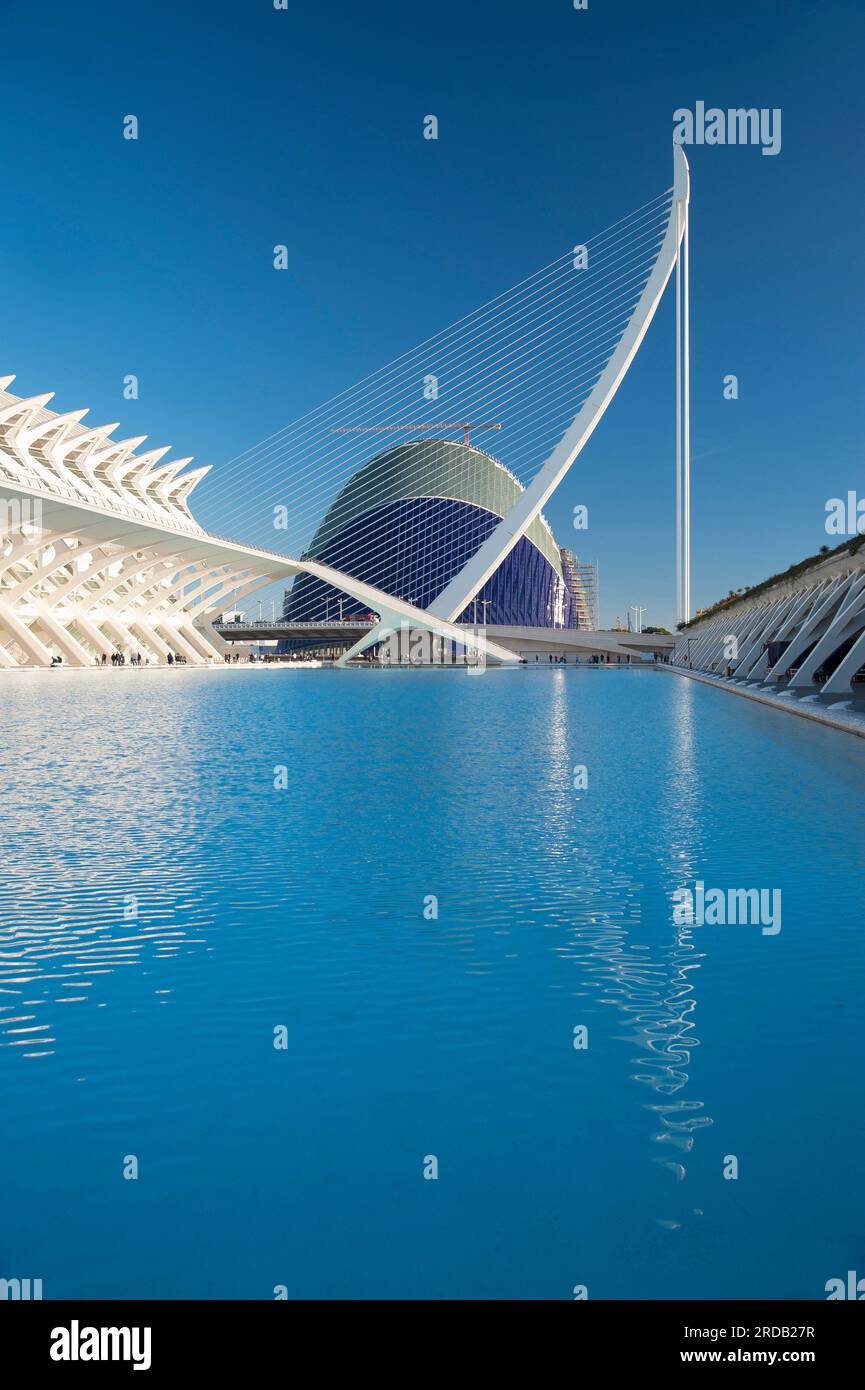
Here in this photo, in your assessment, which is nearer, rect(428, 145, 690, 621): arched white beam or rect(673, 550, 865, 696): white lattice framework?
rect(673, 550, 865, 696): white lattice framework

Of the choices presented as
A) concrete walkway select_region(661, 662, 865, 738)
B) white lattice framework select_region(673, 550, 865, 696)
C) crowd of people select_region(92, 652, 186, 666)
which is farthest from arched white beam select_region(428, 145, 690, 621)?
concrete walkway select_region(661, 662, 865, 738)

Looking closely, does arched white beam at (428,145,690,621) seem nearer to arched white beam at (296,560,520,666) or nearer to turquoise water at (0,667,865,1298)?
arched white beam at (296,560,520,666)

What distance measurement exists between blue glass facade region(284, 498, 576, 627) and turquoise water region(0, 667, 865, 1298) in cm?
6297

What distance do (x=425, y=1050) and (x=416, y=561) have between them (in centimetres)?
6858

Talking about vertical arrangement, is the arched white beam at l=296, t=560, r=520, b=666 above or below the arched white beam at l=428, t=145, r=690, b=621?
below

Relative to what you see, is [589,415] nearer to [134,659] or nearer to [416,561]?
[134,659]

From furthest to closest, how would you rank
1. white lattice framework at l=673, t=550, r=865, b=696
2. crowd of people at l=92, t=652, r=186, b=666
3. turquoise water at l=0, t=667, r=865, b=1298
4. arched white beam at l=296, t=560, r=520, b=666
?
1. arched white beam at l=296, t=560, r=520, b=666
2. crowd of people at l=92, t=652, r=186, b=666
3. white lattice framework at l=673, t=550, r=865, b=696
4. turquoise water at l=0, t=667, r=865, b=1298

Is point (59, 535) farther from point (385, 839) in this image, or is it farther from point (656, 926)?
point (656, 926)

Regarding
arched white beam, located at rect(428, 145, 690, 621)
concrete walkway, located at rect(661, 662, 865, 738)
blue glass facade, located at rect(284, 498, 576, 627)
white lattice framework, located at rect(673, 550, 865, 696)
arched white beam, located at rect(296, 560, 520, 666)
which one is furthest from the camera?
blue glass facade, located at rect(284, 498, 576, 627)

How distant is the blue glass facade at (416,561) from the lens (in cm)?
7038

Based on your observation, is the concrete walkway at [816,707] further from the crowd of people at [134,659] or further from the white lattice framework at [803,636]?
the crowd of people at [134,659]

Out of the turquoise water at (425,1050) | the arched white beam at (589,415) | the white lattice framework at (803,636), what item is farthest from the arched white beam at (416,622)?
the turquoise water at (425,1050)

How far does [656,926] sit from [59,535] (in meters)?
34.0

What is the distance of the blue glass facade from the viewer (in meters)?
70.4
